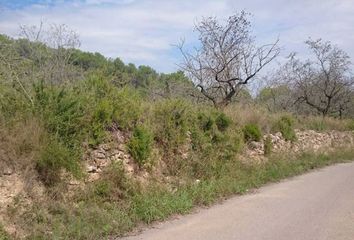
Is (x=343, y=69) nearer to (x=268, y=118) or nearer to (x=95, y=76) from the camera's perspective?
(x=268, y=118)

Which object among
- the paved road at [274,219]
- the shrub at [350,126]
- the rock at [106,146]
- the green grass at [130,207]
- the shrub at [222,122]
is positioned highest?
the shrub at [222,122]

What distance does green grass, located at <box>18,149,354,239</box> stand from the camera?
6332 millimetres

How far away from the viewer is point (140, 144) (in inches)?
366

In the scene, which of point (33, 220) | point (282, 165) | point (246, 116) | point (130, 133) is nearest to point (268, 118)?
point (246, 116)

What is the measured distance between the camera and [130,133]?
9523 mm

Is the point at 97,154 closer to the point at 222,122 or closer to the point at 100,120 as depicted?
the point at 100,120

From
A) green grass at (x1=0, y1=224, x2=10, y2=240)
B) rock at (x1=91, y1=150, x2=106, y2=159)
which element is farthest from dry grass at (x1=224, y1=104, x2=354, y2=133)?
green grass at (x1=0, y1=224, x2=10, y2=240)

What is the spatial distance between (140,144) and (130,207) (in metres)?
1.92

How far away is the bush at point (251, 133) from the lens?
1505 centimetres

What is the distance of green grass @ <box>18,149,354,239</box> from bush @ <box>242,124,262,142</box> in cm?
284

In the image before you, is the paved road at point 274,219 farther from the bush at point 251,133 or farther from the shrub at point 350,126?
the shrub at point 350,126

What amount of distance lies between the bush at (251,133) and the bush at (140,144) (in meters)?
6.23

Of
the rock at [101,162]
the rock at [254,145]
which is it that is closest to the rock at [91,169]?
the rock at [101,162]

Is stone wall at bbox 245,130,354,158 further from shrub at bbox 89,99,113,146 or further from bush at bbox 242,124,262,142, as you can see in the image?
shrub at bbox 89,99,113,146
